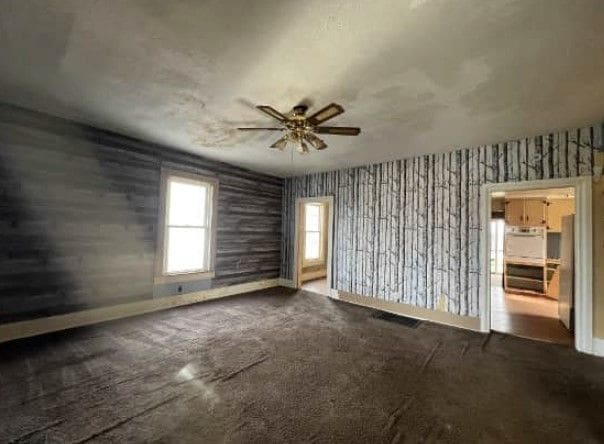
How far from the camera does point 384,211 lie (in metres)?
4.95

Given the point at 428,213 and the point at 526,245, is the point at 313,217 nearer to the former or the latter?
the point at 428,213

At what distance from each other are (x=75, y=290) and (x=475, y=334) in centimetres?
539

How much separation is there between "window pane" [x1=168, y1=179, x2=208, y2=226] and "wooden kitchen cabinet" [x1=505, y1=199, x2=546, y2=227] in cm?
714

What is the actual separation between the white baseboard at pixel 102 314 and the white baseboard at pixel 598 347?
530 cm

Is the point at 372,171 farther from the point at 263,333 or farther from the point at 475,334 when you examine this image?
the point at 263,333

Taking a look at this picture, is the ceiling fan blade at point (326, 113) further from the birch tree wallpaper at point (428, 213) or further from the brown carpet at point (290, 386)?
the birch tree wallpaper at point (428, 213)

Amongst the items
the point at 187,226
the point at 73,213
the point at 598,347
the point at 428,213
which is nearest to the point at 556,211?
the point at 428,213

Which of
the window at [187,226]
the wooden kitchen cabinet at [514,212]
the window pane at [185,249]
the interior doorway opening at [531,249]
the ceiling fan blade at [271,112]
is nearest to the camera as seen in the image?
the ceiling fan blade at [271,112]

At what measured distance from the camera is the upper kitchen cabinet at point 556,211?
629cm

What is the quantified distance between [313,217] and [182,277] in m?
4.36

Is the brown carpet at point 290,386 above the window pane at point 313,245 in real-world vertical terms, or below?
below

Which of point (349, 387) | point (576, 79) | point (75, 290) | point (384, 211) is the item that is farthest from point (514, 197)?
point (75, 290)

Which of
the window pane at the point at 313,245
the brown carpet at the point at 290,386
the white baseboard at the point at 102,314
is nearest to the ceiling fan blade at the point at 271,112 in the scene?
the brown carpet at the point at 290,386

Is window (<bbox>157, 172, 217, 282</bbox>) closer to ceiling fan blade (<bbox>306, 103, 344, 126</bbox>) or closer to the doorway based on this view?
the doorway
